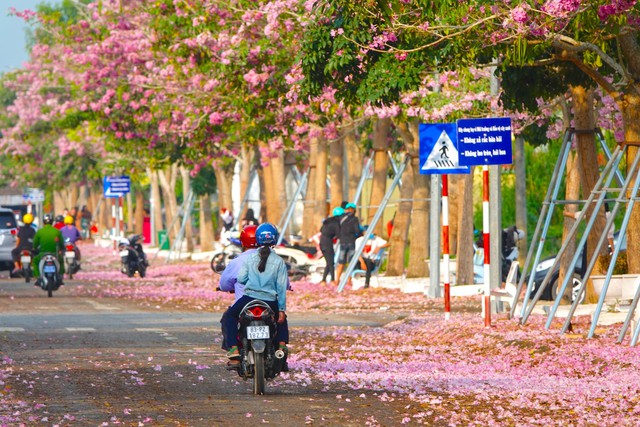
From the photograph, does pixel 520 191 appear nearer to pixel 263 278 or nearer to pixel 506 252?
pixel 506 252

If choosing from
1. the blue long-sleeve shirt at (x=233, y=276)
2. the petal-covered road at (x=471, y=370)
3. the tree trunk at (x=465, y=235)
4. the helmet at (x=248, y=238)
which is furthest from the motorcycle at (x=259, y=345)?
the tree trunk at (x=465, y=235)

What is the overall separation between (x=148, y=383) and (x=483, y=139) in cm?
772

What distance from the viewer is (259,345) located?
42.5 feet

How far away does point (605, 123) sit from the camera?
3019 centimetres

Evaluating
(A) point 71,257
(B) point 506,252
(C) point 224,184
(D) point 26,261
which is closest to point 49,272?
(D) point 26,261

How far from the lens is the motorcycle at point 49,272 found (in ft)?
102

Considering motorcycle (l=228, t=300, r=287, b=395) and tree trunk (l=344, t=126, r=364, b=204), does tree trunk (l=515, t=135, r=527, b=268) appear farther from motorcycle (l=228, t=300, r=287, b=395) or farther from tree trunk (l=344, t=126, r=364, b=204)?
motorcycle (l=228, t=300, r=287, b=395)

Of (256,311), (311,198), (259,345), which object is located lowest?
(259,345)

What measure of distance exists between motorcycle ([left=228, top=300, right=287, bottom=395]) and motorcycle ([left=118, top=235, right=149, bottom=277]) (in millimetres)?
27914

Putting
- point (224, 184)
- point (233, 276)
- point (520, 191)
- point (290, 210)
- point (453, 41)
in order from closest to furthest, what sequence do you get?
point (233, 276), point (453, 41), point (520, 191), point (290, 210), point (224, 184)

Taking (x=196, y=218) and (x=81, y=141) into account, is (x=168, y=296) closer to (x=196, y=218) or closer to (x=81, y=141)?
(x=81, y=141)

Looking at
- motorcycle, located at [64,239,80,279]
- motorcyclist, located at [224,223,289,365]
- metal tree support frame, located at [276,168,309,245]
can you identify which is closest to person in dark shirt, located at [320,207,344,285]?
motorcycle, located at [64,239,80,279]

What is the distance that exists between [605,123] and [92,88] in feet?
63.3

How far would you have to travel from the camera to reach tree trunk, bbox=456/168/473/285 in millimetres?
28828
